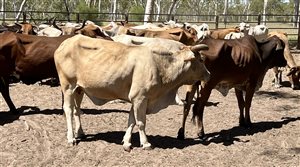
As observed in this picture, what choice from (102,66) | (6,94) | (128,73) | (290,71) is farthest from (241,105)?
(6,94)

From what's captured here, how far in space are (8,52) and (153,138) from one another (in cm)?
305

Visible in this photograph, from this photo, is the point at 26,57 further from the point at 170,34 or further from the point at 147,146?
the point at 170,34

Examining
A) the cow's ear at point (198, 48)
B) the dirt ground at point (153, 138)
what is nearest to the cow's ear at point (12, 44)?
the dirt ground at point (153, 138)

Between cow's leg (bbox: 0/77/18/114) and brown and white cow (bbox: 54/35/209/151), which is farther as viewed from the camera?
cow's leg (bbox: 0/77/18/114)

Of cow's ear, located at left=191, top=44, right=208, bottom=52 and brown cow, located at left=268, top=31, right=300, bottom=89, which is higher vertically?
cow's ear, located at left=191, top=44, right=208, bottom=52

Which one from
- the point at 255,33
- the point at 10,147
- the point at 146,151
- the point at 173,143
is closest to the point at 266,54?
the point at 173,143

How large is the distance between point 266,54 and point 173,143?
8.21 feet

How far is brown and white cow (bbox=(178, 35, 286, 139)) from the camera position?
766 centimetres

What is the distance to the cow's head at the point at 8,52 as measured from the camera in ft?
28.0

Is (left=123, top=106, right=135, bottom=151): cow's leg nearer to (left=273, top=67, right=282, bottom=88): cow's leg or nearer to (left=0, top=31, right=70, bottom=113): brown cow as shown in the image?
(left=0, top=31, right=70, bottom=113): brown cow

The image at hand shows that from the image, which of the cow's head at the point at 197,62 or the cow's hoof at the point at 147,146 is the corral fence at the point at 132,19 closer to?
the cow's head at the point at 197,62

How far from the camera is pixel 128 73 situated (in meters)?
6.66

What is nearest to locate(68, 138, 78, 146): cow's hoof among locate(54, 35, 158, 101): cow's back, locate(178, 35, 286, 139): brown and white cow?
locate(54, 35, 158, 101): cow's back

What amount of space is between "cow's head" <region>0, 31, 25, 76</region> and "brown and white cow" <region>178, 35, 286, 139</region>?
10.6 feet
